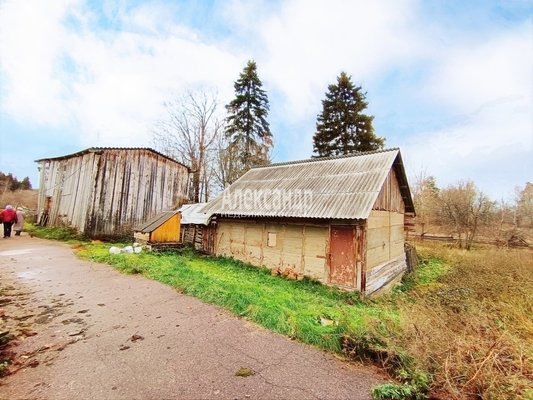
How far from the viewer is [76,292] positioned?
7.20 meters

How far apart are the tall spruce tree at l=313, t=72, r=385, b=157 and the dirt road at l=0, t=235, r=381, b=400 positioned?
23629mm

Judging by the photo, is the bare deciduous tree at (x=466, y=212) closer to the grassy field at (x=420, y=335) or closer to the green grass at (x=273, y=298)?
the grassy field at (x=420, y=335)

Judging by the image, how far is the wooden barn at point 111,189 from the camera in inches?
624

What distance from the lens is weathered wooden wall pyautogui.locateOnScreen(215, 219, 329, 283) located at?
412 inches

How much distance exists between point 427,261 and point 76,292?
19805 mm

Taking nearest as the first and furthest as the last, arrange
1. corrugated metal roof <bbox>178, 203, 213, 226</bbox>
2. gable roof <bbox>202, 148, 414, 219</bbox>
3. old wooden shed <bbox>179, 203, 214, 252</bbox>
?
1. gable roof <bbox>202, 148, 414, 219</bbox>
2. corrugated metal roof <bbox>178, 203, 213, 226</bbox>
3. old wooden shed <bbox>179, 203, 214, 252</bbox>

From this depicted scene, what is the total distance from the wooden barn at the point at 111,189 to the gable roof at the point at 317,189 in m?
5.30

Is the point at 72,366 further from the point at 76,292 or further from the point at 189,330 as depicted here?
the point at 76,292

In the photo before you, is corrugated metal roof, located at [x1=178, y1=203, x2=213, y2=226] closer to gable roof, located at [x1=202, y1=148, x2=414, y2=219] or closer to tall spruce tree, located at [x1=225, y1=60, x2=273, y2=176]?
gable roof, located at [x1=202, y1=148, x2=414, y2=219]

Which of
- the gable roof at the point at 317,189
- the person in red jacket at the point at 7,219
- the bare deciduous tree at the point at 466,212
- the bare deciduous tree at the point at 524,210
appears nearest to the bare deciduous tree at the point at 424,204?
the bare deciduous tree at the point at 466,212

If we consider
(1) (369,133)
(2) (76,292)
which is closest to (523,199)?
(1) (369,133)

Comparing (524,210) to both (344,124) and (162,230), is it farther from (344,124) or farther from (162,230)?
(162,230)

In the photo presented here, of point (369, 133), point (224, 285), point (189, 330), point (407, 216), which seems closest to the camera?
point (189, 330)

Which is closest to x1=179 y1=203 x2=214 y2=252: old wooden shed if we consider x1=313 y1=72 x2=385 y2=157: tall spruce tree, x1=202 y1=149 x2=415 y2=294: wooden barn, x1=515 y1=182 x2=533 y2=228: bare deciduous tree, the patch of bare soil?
x1=202 y1=149 x2=415 y2=294: wooden barn
